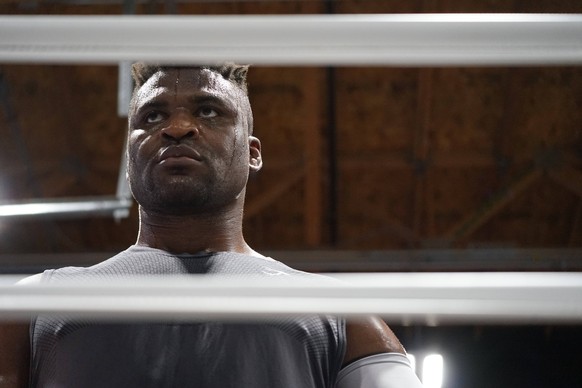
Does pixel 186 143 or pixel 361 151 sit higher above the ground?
pixel 186 143

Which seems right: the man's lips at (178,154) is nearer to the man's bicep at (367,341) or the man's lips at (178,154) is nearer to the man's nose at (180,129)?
the man's nose at (180,129)

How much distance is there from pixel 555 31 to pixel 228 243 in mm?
788

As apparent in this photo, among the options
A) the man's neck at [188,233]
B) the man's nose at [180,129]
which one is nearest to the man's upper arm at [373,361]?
the man's neck at [188,233]

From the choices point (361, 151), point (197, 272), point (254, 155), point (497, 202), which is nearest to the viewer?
point (197, 272)

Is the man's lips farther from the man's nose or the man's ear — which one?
the man's ear

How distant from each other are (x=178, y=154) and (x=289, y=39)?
637mm

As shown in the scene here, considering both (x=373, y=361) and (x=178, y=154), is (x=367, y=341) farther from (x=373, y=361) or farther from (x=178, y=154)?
(x=178, y=154)

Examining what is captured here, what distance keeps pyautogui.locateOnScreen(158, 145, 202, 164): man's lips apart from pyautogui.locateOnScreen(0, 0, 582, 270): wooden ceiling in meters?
2.20

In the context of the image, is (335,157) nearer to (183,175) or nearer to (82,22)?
(183,175)

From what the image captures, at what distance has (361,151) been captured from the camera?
12.0 feet

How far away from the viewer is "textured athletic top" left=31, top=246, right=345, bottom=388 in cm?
92

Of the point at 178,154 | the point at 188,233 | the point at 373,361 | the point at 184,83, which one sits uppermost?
the point at 184,83

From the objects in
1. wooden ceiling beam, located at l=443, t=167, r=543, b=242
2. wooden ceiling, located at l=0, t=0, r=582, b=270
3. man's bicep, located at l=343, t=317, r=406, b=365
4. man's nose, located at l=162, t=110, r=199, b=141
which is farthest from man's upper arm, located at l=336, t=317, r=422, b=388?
wooden ceiling beam, located at l=443, t=167, r=543, b=242

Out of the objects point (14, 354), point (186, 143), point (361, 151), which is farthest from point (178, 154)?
point (361, 151)
